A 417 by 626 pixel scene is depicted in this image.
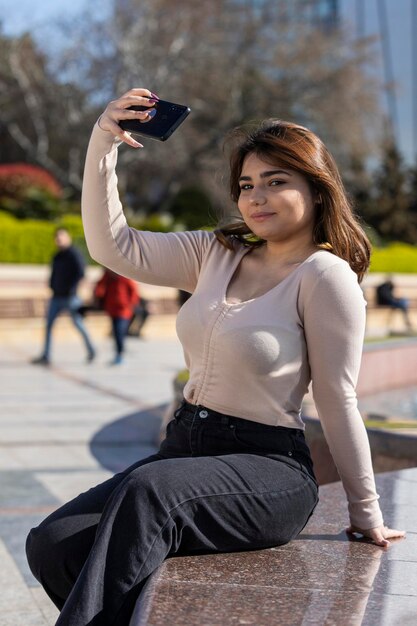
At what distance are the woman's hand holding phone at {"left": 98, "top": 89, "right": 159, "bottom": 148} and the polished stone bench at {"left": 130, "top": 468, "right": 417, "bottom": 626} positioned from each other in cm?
119

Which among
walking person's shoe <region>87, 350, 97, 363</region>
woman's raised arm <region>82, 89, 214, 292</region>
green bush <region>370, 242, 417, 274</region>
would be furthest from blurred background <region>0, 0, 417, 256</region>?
woman's raised arm <region>82, 89, 214, 292</region>

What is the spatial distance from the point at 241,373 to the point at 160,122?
29.1 inches

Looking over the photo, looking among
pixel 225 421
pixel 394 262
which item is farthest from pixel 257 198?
pixel 394 262

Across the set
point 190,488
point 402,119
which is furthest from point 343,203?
point 402,119

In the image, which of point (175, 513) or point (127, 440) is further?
point (127, 440)

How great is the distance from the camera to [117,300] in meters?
12.4

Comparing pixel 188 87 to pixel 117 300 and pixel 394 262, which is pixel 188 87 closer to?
pixel 394 262

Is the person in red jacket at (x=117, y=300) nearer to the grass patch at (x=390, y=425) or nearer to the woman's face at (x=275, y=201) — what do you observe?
the grass patch at (x=390, y=425)

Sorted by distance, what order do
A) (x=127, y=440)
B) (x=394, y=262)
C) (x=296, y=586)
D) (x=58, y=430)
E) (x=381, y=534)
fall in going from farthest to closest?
(x=394, y=262) → (x=58, y=430) → (x=127, y=440) → (x=381, y=534) → (x=296, y=586)

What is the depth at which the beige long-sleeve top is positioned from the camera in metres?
2.71

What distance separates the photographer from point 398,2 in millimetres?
44062

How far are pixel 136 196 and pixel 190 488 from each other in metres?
30.6

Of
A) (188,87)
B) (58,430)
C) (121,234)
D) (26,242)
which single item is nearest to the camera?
(121,234)

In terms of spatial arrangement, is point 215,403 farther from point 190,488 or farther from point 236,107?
point 236,107
